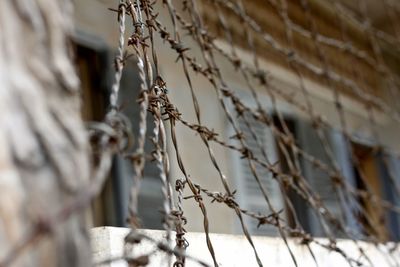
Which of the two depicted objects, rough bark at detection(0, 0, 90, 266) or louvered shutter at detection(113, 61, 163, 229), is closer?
rough bark at detection(0, 0, 90, 266)

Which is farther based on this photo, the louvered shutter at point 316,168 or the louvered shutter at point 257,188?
the louvered shutter at point 316,168

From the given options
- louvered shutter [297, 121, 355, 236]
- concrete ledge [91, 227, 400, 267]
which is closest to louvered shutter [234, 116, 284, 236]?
louvered shutter [297, 121, 355, 236]

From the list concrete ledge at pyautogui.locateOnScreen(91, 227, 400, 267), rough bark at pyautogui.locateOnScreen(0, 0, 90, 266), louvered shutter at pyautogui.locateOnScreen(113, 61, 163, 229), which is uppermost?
louvered shutter at pyautogui.locateOnScreen(113, 61, 163, 229)

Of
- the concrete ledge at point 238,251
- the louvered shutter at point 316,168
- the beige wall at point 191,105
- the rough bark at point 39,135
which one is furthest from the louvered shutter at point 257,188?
the rough bark at point 39,135

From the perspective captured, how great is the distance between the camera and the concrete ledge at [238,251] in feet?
2.53

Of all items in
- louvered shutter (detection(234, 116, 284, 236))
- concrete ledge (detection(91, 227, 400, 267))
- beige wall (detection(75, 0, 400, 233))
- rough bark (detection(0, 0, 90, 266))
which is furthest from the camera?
louvered shutter (detection(234, 116, 284, 236))

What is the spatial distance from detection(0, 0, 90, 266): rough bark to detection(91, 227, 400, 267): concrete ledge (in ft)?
0.52

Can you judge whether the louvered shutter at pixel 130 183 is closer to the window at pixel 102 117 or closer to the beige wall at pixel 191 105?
the window at pixel 102 117

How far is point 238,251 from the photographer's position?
1.01 meters

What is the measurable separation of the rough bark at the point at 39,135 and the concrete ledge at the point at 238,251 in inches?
6.2

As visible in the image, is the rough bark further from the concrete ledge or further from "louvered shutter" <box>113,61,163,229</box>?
"louvered shutter" <box>113,61,163,229</box>

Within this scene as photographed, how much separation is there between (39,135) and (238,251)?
616 mm

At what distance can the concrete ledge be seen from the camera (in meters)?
0.77

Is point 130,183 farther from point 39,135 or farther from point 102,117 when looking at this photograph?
point 39,135
